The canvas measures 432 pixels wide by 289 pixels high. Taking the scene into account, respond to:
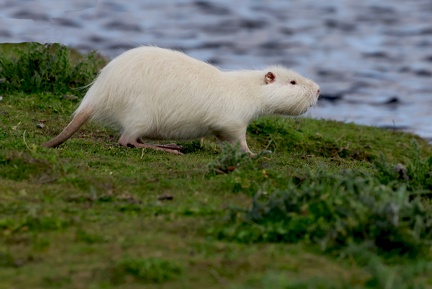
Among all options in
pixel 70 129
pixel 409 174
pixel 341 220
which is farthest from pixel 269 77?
pixel 341 220

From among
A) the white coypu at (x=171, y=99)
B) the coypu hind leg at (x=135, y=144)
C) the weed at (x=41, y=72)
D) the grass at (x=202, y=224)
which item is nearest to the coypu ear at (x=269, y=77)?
the white coypu at (x=171, y=99)

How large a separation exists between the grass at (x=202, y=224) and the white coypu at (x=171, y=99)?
51cm

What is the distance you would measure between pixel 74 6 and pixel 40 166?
944cm

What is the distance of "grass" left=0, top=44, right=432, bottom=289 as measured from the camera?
3.52 meters

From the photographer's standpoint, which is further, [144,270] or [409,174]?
[409,174]

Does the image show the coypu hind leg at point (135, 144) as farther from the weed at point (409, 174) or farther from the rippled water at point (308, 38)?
the rippled water at point (308, 38)

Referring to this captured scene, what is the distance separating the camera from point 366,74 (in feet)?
44.3

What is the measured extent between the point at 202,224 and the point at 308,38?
40.4 feet

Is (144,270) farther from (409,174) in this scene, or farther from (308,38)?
(308,38)

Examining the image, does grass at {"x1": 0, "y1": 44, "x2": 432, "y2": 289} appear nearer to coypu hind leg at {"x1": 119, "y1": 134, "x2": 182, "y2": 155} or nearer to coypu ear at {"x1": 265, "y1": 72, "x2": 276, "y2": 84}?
coypu hind leg at {"x1": 119, "y1": 134, "x2": 182, "y2": 155}

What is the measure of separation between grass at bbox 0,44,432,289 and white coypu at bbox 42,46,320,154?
20.2 inches

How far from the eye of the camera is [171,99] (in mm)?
6438

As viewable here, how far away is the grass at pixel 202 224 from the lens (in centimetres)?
352

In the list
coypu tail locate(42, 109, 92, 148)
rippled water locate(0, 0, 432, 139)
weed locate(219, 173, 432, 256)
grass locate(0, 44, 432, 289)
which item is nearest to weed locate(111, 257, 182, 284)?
grass locate(0, 44, 432, 289)
